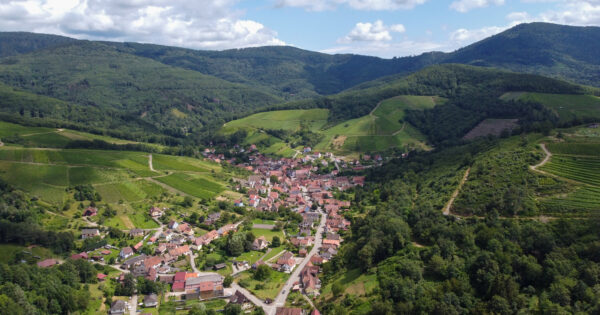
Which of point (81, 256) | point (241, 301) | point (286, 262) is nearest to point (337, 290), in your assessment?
point (241, 301)

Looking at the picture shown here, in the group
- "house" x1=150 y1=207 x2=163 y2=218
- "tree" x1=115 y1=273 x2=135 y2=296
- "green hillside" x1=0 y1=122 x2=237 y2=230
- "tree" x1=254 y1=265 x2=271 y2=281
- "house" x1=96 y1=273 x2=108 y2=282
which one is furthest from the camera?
"house" x1=150 y1=207 x2=163 y2=218

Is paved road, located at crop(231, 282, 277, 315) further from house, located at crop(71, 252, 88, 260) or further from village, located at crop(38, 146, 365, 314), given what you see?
house, located at crop(71, 252, 88, 260)

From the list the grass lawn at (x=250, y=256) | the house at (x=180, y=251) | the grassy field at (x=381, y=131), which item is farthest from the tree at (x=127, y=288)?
the grassy field at (x=381, y=131)

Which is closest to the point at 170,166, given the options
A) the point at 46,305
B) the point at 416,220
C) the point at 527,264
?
the point at 46,305

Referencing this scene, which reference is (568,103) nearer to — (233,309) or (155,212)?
(155,212)

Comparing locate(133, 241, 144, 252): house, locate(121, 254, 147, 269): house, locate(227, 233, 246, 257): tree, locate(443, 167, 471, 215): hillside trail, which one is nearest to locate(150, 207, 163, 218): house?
locate(133, 241, 144, 252): house
